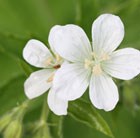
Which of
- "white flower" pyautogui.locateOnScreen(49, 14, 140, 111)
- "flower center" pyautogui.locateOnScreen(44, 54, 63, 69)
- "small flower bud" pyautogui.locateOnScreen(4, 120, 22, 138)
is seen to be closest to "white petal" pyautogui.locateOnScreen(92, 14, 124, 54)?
"white flower" pyautogui.locateOnScreen(49, 14, 140, 111)

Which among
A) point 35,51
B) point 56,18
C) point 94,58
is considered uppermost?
point 35,51

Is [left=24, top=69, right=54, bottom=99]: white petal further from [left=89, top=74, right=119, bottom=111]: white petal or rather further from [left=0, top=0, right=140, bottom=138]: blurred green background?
[left=89, top=74, right=119, bottom=111]: white petal

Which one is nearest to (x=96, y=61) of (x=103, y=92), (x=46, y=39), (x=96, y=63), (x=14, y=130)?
(x=96, y=63)

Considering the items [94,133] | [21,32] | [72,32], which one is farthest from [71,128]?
[72,32]

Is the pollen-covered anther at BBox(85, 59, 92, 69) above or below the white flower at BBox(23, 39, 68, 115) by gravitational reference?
below

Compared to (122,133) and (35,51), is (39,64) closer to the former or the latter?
(35,51)
